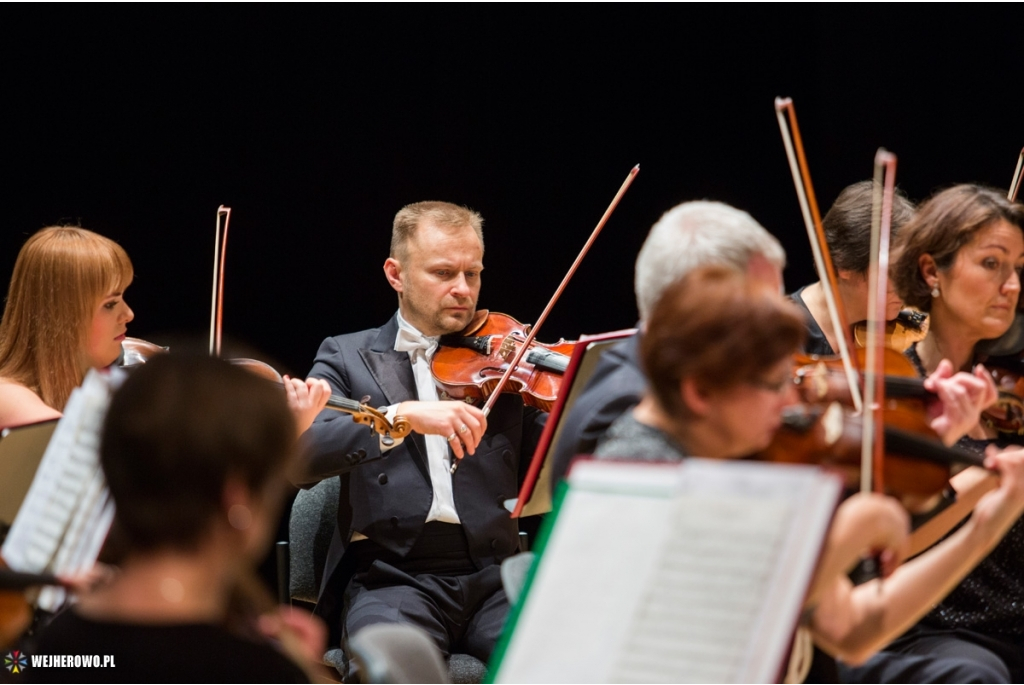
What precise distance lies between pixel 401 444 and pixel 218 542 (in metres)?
1.61

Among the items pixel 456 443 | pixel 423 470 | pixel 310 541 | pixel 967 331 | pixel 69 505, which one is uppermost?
pixel 967 331

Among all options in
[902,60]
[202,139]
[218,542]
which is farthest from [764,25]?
[218,542]

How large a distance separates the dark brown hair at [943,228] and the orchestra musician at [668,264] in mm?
741

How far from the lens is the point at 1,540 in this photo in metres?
1.84

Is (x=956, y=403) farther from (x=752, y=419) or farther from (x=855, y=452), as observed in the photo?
(x=752, y=419)

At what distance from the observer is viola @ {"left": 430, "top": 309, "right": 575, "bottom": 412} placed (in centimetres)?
262

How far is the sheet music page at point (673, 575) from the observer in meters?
0.96

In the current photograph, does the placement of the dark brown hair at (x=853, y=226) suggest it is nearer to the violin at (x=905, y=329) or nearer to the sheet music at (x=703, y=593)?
the violin at (x=905, y=329)

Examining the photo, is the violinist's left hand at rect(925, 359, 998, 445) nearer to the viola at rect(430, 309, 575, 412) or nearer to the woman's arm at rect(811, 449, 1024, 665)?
the woman's arm at rect(811, 449, 1024, 665)

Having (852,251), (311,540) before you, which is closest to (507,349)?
(311,540)

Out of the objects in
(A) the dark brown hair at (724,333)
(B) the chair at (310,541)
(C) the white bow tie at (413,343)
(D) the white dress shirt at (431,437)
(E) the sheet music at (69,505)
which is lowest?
(B) the chair at (310,541)

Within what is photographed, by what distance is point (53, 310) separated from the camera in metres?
2.32

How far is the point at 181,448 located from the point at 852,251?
1888 mm

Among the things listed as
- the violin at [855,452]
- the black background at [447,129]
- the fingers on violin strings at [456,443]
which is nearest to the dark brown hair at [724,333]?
the violin at [855,452]
